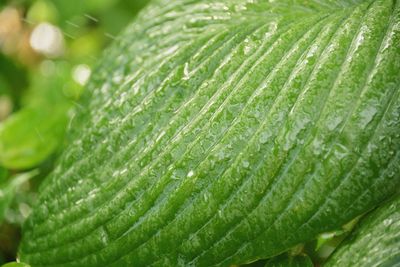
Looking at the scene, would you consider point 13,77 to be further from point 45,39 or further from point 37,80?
point 45,39

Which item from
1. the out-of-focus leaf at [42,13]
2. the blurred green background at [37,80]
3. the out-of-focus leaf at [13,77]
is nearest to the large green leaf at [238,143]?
the blurred green background at [37,80]

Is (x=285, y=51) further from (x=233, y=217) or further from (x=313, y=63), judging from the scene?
(x=233, y=217)

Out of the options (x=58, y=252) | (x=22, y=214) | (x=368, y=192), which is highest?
(x=368, y=192)

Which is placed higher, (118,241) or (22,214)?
(118,241)

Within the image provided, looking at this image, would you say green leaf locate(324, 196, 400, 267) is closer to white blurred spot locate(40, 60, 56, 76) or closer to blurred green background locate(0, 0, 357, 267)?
blurred green background locate(0, 0, 357, 267)

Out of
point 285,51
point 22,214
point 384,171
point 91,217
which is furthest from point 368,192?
point 22,214

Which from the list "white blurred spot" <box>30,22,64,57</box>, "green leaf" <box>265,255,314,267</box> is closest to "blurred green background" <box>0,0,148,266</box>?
"white blurred spot" <box>30,22,64,57</box>

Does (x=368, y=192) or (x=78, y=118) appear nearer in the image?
(x=368, y=192)
